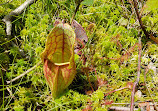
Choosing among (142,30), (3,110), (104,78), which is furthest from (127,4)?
(3,110)

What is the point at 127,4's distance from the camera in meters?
2.22

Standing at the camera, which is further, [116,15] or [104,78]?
[116,15]

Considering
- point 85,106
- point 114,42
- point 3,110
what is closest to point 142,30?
point 114,42

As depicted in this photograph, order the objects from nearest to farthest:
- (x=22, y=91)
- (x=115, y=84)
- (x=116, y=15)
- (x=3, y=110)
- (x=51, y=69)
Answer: (x=51, y=69) → (x=3, y=110) → (x=22, y=91) → (x=115, y=84) → (x=116, y=15)

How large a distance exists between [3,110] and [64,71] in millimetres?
648

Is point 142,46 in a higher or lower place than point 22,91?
higher

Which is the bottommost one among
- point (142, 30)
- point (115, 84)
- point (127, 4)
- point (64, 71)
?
point (115, 84)

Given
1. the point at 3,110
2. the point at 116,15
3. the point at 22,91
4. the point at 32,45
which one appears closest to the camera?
the point at 3,110

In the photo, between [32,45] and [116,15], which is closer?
[32,45]

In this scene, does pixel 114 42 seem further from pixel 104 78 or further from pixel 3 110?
pixel 3 110

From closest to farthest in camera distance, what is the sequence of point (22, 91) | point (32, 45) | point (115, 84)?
1. point (22, 91)
2. point (115, 84)
3. point (32, 45)

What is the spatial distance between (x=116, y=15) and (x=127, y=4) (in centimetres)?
25

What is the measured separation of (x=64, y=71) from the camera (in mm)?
1377

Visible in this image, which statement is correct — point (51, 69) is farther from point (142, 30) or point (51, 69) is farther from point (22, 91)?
point (142, 30)
